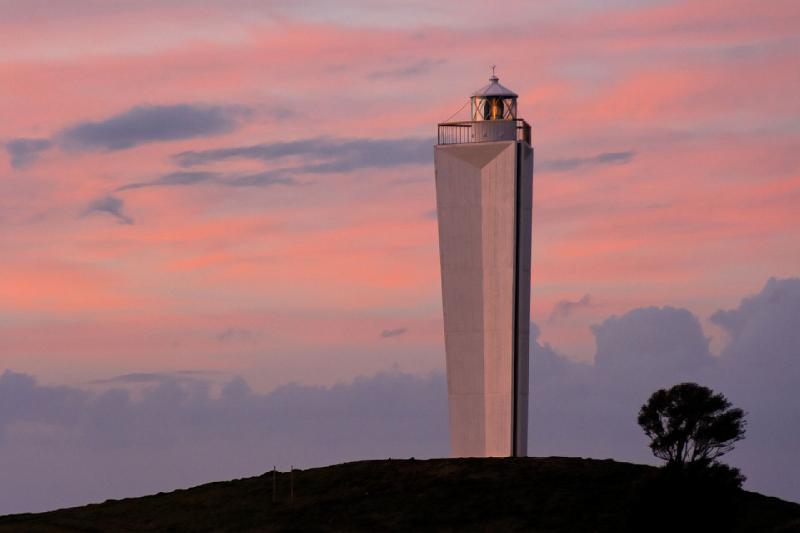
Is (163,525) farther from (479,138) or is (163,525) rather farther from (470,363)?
(479,138)

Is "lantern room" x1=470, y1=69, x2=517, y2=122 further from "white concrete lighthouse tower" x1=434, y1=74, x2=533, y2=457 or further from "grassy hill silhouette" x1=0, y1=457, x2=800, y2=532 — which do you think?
"grassy hill silhouette" x1=0, y1=457, x2=800, y2=532

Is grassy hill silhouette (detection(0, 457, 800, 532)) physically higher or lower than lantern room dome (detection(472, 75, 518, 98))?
lower

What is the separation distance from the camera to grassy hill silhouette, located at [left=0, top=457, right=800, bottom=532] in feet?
264

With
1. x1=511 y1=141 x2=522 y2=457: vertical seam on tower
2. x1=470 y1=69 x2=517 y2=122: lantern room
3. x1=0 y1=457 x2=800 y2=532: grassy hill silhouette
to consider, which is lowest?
x1=0 y1=457 x2=800 y2=532: grassy hill silhouette

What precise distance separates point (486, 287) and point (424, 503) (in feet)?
54.0

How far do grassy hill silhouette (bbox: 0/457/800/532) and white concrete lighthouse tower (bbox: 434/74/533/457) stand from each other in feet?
15.5

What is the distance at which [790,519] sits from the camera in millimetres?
81000

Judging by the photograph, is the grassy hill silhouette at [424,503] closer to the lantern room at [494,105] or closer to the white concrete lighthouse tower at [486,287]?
the white concrete lighthouse tower at [486,287]

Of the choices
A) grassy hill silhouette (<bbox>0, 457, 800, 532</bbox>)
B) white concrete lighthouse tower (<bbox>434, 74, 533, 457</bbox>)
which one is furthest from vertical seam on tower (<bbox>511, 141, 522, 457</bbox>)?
grassy hill silhouette (<bbox>0, 457, 800, 532</bbox>)

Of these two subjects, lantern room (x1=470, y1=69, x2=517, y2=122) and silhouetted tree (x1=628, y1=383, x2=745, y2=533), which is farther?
lantern room (x1=470, y1=69, x2=517, y2=122)

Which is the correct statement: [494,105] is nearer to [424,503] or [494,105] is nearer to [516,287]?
[516,287]

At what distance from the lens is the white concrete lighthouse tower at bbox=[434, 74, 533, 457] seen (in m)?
94.1

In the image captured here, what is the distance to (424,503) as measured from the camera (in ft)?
275

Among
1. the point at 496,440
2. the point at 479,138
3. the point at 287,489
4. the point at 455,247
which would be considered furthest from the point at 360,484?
the point at 479,138
